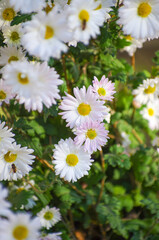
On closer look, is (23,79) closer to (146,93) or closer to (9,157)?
(9,157)

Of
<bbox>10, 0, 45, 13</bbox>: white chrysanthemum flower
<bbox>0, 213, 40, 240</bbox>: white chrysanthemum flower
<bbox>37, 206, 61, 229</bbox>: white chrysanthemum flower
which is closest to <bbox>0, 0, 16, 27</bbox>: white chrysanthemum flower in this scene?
<bbox>10, 0, 45, 13</bbox>: white chrysanthemum flower

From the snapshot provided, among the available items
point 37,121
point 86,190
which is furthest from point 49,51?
point 86,190

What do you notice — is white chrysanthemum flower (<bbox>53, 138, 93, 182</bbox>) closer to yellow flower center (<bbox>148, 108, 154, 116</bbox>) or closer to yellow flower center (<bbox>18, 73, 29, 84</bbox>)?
yellow flower center (<bbox>18, 73, 29, 84</bbox>)

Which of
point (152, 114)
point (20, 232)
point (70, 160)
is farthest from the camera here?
point (152, 114)

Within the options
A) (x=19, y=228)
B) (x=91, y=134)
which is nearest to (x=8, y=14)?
(x=91, y=134)

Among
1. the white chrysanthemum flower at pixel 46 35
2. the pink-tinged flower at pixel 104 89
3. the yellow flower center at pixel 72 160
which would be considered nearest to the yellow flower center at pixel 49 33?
the white chrysanthemum flower at pixel 46 35

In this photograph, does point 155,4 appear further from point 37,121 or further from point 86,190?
point 86,190
